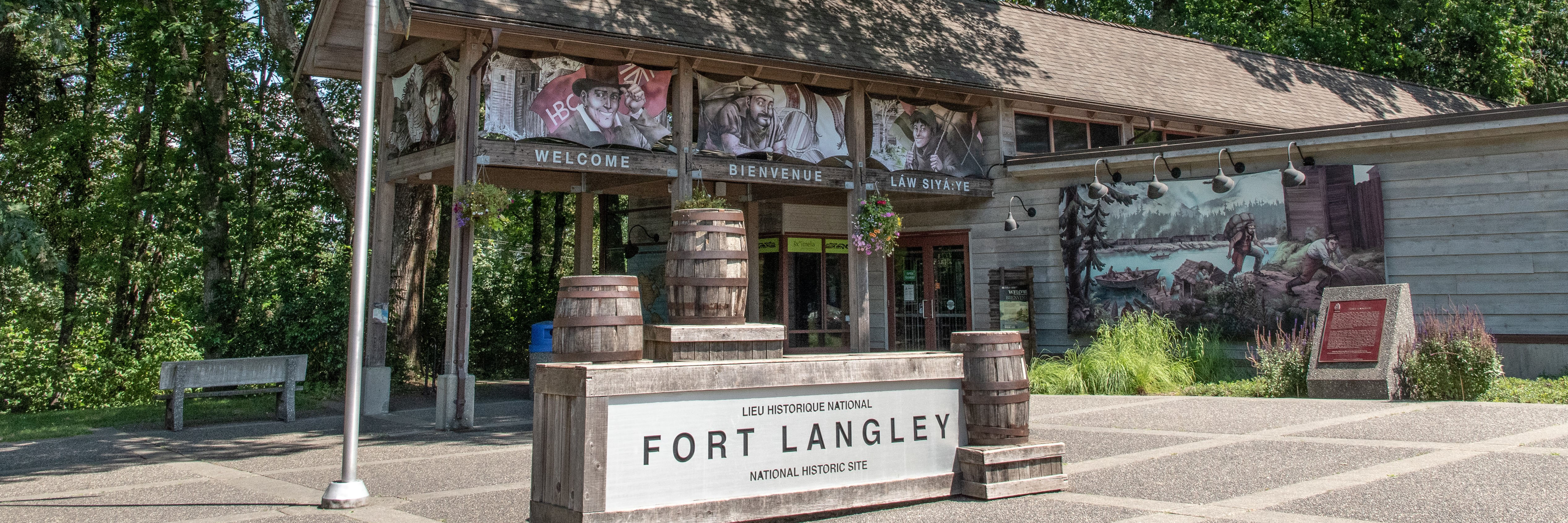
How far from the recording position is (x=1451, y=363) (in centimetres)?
1054

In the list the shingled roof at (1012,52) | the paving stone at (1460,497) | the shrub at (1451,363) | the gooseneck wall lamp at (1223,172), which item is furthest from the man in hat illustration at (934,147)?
the paving stone at (1460,497)

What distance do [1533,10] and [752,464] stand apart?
93.8 feet

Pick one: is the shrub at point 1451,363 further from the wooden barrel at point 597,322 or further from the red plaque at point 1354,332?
the wooden barrel at point 597,322

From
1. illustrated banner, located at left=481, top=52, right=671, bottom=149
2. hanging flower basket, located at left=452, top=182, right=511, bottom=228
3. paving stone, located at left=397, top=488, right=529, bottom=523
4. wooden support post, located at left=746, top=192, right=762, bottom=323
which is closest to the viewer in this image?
paving stone, located at left=397, top=488, right=529, bottom=523

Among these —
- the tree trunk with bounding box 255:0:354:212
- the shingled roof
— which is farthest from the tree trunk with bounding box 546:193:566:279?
the shingled roof

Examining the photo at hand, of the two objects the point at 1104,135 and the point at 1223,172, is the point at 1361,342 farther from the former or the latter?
the point at 1104,135

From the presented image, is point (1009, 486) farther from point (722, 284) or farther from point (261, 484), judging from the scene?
point (261, 484)

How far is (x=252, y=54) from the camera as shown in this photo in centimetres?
1991

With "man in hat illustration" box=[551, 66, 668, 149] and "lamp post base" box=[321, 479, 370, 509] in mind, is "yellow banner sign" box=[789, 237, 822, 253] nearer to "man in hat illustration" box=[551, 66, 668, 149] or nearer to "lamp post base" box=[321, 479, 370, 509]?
"man in hat illustration" box=[551, 66, 668, 149]

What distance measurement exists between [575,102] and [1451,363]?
990 centimetres

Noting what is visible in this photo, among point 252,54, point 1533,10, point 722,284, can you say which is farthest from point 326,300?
point 1533,10

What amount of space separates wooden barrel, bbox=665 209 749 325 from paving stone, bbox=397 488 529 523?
1.55 metres

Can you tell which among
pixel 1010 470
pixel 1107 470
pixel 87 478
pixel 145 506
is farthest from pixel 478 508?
pixel 1107 470

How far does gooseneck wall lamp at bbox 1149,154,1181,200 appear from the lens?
14.4m
